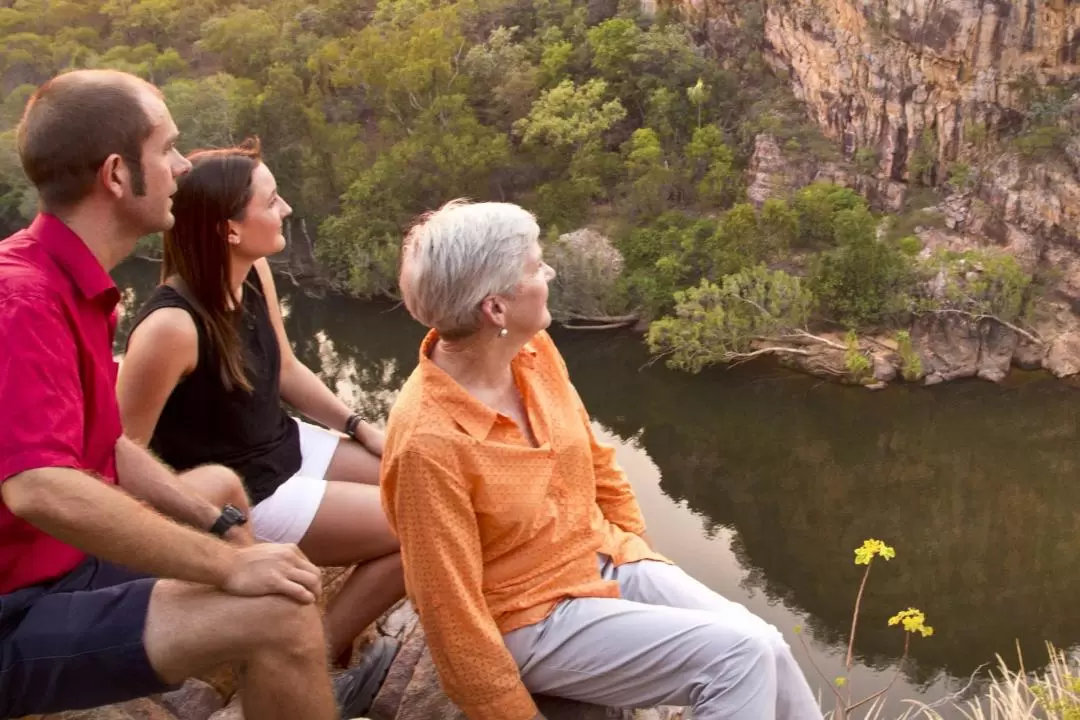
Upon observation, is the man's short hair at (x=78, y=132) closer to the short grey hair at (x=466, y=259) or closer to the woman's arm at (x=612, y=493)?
the short grey hair at (x=466, y=259)

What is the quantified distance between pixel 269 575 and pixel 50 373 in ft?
1.55

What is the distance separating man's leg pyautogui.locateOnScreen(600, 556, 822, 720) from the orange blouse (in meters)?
0.09

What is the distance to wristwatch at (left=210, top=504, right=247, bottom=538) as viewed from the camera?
2.14 metres

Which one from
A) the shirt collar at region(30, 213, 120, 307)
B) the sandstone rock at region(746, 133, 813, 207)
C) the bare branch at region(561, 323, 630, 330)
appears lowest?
the bare branch at region(561, 323, 630, 330)

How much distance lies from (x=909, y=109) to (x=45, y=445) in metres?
20.1

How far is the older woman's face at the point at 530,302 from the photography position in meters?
2.10

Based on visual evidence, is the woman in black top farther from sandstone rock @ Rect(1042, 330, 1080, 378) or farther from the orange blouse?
sandstone rock @ Rect(1042, 330, 1080, 378)

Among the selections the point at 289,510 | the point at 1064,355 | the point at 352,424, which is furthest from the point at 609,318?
the point at 289,510

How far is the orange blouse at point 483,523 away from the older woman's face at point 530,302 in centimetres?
17

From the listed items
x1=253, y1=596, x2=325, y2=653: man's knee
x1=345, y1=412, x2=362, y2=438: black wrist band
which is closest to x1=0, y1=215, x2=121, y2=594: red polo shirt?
x1=253, y1=596, x2=325, y2=653: man's knee

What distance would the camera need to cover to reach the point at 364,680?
256 centimetres

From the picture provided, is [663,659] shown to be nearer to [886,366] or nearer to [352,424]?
[352,424]

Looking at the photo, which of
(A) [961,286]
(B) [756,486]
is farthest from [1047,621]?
(A) [961,286]

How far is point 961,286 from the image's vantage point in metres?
16.5
